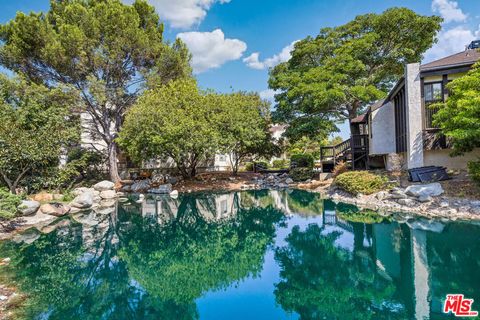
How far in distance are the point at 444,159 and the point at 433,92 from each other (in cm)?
297

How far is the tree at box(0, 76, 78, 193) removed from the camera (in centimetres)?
1284

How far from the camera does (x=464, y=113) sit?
8992mm

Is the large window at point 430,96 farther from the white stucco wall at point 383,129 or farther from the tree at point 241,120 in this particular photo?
the tree at point 241,120

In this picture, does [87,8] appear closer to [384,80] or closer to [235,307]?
[384,80]

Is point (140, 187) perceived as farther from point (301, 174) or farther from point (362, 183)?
point (362, 183)

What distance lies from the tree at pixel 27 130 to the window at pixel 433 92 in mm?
17641

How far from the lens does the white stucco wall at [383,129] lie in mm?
15828

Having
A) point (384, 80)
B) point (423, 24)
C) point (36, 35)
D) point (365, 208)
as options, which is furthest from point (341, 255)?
point (36, 35)

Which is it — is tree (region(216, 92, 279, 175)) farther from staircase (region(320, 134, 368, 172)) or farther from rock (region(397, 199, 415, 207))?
rock (region(397, 199, 415, 207))

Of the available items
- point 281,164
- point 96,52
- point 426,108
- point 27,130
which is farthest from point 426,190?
point 281,164

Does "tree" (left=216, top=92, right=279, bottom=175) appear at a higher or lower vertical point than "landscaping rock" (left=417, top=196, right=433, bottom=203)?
higher

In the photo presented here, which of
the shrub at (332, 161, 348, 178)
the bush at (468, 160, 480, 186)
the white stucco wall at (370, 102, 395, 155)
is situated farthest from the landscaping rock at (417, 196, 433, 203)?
the shrub at (332, 161, 348, 178)

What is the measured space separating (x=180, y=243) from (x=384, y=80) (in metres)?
17.0

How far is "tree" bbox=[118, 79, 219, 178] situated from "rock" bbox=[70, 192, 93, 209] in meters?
4.32
